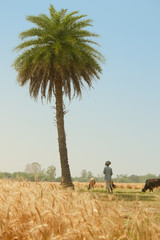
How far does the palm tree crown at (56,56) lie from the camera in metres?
23.5

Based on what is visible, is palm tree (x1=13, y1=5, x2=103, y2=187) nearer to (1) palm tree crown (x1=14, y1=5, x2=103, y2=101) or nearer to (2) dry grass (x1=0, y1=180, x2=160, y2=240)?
(1) palm tree crown (x1=14, y1=5, x2=103, y2=101)

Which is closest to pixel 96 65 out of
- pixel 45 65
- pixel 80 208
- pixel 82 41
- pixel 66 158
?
pixel 82 41

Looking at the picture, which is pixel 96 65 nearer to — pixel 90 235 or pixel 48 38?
pixel 48 38

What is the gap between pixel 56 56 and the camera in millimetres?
23438

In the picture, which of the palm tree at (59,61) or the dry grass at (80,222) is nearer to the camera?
the dry grass at (80,222)

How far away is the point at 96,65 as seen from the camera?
24422mm

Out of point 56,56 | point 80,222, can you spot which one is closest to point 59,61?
point 56,56

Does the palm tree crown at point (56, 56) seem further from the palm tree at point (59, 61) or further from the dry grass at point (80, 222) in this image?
the dry grass at point (80, 222)

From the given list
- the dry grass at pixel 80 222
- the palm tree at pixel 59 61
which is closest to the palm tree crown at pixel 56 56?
the palm tree at pixel 59 61

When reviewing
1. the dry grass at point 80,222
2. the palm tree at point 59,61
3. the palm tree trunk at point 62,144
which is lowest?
the dry grass at point 80,222

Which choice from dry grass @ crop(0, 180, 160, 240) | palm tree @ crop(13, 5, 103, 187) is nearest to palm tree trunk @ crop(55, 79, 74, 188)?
palm tree @ crop(13, 5, 103, 187)

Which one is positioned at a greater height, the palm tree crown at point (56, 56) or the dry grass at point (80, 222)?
the palm tree crown at point (56, 56)

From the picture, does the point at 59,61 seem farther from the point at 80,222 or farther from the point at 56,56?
the point at 80,222

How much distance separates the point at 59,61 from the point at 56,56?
0.61 metres
